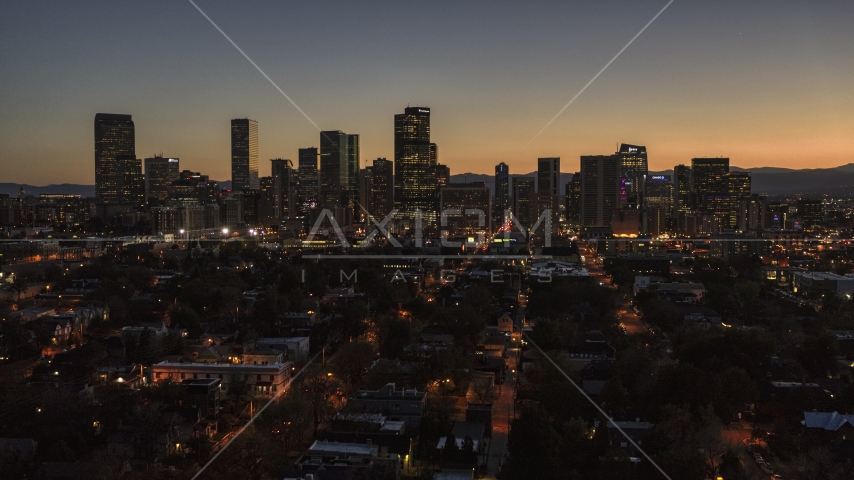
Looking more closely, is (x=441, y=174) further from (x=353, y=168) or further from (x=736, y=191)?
(x=736, y=191)

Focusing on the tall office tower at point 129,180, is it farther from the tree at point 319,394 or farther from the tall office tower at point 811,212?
the tree at point 319,394

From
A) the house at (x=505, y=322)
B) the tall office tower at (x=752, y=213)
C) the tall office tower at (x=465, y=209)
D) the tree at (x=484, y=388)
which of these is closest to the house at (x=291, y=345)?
the tree at (x=484, y=388)

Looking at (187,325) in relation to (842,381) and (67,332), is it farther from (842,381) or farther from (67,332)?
(842,381)

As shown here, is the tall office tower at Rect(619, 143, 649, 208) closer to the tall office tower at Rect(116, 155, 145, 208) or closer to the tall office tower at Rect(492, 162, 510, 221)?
the tall office tower at Rect(492, 162, 510, 221)

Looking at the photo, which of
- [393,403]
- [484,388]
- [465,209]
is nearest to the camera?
[393,403]

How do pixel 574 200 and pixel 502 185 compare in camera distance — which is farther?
pixel 502 185

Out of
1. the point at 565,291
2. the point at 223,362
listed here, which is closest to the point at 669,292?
the point at 565,291

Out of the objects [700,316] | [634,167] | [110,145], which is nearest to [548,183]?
[634,167]
